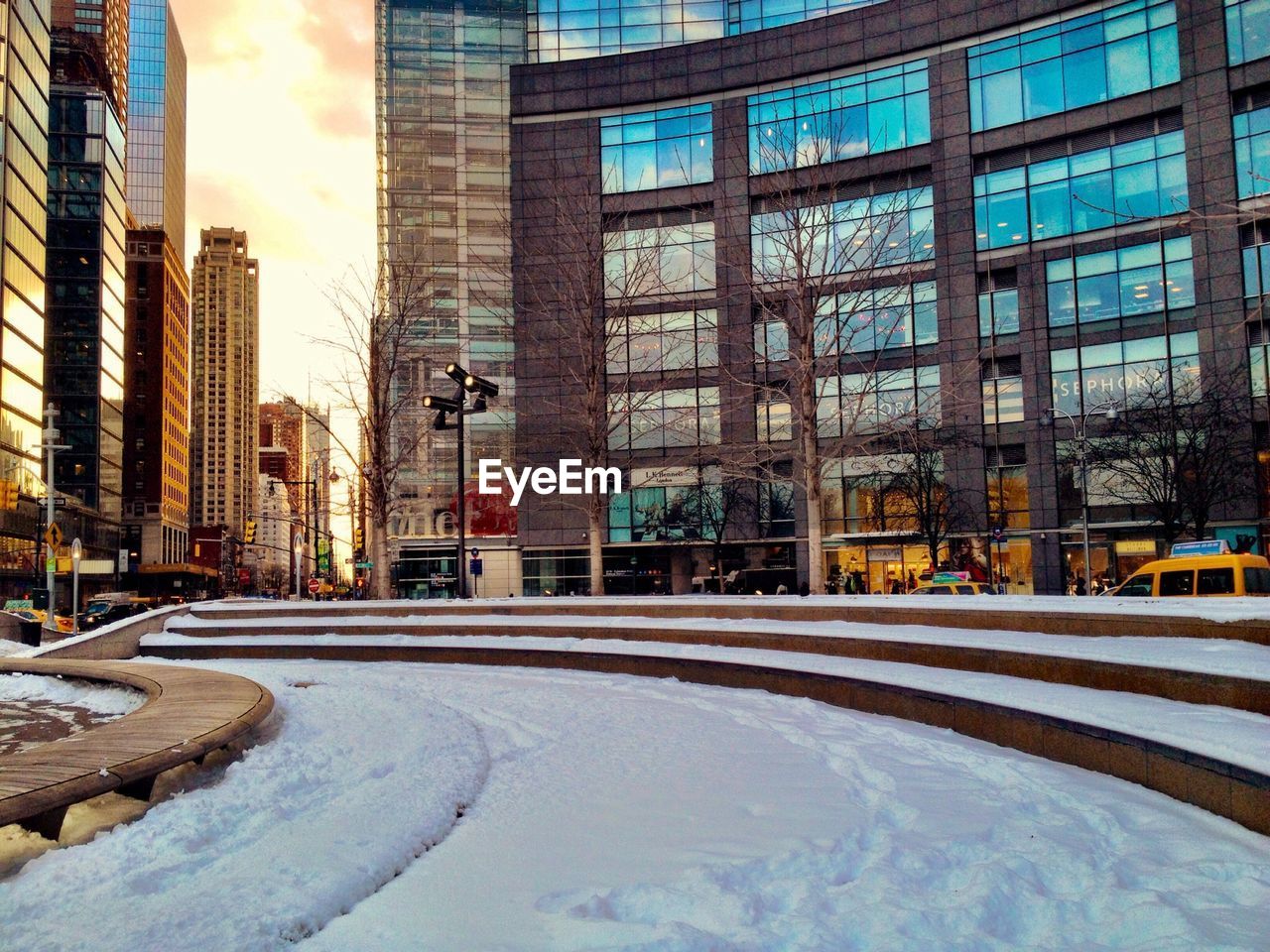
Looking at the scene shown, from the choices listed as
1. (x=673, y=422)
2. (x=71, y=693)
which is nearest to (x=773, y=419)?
(x=673, y=422)

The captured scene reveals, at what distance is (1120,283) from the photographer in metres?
44.4

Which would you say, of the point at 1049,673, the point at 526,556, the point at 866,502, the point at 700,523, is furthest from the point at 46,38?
the point at 1049,673

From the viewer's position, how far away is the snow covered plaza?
13.8 feet

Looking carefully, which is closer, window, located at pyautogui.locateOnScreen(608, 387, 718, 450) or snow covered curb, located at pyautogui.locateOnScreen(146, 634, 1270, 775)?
snow covered curb, located at pyautogui.locateOnScreen(146, 634, 1270, 775)

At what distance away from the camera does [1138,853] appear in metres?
5.00

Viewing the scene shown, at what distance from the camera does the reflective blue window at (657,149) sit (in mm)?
52250

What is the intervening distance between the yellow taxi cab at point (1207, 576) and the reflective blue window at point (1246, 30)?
113 ft

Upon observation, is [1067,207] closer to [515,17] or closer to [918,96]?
[918,96]

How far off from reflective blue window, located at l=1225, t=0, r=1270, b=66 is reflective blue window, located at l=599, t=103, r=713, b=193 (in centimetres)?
2393

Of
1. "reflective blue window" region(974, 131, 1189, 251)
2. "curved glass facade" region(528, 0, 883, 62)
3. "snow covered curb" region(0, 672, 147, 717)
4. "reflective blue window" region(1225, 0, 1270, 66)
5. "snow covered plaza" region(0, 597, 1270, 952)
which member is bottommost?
"snow covered curb" region(0, 672, 147, 717)

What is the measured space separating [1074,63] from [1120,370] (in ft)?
48.0

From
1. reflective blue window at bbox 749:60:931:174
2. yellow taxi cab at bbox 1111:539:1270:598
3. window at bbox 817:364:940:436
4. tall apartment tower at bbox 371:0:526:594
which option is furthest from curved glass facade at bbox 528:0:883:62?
yellow taxi cab at bbox 1111:539:1270:598

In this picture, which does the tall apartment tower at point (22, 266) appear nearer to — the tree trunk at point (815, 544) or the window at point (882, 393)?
the window at point (882, 393)

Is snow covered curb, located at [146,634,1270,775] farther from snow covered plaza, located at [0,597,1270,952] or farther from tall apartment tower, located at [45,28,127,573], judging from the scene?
tall apartment tower, located at [45,28,127,573]
